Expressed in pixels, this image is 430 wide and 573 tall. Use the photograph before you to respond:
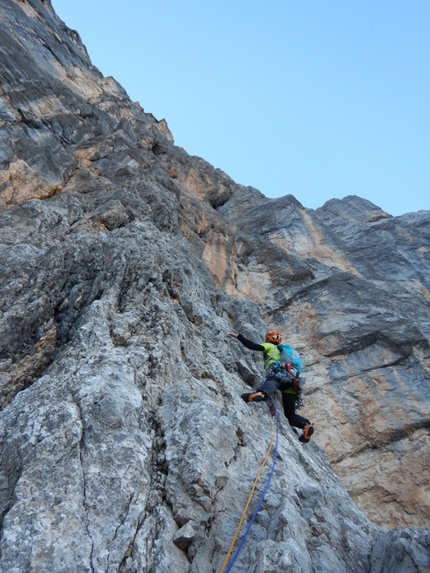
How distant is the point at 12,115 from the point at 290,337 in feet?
55.4

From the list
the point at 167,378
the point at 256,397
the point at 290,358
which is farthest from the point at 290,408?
the point at 167,378

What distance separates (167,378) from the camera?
779 centimetres

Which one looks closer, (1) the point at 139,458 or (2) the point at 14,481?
(2) the point at 14,481

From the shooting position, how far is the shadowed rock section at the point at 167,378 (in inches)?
194

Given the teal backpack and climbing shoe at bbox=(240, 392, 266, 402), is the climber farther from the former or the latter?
the teal backpack

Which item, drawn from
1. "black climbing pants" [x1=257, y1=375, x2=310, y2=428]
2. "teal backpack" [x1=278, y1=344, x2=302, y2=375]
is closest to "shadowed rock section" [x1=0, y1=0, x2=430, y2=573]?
"black climbing pants" [x1=257, y1=375, x2=310, y2=428]

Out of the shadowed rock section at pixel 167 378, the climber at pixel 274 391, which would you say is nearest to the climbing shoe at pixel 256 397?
the climber at pixel 274 391

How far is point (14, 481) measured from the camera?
5.14 meters

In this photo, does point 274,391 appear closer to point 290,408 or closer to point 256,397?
point 290,408

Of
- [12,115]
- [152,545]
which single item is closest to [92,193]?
[12,115]

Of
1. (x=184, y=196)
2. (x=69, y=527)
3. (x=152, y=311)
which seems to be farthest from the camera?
(x=184, y=196)

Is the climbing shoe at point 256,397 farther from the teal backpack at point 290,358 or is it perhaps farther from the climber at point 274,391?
the teal backpack at point 290,358

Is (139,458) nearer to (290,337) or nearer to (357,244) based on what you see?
(290,337)

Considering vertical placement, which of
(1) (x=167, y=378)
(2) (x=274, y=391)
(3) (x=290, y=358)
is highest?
(3) (x=290, y=358)
